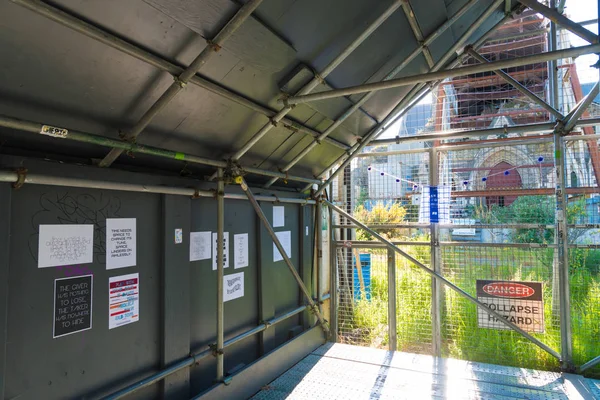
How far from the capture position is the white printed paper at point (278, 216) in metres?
4.77

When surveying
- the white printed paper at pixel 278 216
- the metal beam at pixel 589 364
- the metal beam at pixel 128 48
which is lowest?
the metal beam at pixel 589 364

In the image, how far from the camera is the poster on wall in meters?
2.42

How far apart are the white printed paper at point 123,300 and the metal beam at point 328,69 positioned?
1422 mm

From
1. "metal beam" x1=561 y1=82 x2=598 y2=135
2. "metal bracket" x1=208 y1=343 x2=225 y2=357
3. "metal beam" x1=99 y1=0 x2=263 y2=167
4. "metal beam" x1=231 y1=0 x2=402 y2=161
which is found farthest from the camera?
"metal beam" x1=561 y1=82 x2=598 y2=135

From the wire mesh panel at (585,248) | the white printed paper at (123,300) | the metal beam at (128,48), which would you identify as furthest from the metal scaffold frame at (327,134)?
the white printed paper at (123,300)

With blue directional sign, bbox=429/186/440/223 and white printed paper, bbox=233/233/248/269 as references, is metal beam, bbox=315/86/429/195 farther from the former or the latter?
white printed paper, bbox=233/233/248/269

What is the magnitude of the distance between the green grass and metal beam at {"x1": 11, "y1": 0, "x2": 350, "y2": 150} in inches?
128

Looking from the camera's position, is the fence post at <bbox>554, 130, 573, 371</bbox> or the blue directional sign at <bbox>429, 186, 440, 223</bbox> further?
the blue directional sign at <bbox>429, 186, 440, 223</bbox>

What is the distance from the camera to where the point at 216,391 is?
345 cm

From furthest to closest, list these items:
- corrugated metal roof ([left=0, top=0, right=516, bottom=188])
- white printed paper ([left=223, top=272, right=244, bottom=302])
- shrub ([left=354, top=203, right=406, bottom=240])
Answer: shrub ([left=354, top=203, right=406, bottom=240]), white printed paper ([left=223, top=272, right=244, bottom=302]), corrugated metal roof ([left=0, top=0, right=516, bottom=188])

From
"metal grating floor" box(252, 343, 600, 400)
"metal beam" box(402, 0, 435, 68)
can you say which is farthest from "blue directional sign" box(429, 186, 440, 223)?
"metal grating floor" box(252, 343, 600, 400)

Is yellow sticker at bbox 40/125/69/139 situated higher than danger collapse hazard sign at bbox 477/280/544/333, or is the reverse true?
yellow sticker at bbox 40/125/69/139

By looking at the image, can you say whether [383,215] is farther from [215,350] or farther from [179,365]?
[179,365]

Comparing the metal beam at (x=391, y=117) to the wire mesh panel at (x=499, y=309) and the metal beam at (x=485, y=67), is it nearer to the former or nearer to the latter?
the wire mesh panel at (x=499, y=309)
